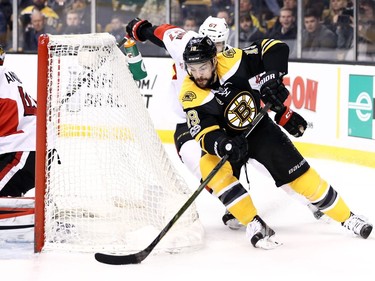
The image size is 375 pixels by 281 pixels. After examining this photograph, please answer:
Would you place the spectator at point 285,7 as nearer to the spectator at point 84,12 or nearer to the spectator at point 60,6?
the spectator at point 84,12

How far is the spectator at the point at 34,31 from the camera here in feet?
28.9

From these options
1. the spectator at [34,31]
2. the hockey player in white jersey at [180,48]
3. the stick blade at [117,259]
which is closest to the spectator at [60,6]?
the spectator at [34,31]

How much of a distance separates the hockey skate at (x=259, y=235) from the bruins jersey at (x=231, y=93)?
36cm

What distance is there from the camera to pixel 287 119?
4.34 metres

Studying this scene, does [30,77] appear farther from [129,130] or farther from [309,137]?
[129,130]

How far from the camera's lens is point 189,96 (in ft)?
13.3

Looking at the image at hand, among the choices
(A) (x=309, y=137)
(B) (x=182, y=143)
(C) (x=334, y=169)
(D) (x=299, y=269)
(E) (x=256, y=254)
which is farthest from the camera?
(A) (x=309, y=137)

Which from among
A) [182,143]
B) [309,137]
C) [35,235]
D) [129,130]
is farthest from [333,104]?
[35,235]

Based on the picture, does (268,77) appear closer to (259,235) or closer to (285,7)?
(259,235)

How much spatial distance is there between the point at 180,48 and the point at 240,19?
3.30 m

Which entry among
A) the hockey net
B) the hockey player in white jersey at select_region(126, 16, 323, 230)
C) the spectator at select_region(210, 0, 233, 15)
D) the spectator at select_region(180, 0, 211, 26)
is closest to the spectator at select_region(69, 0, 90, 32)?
the spectator at select_region(180, 0, 211, 26)

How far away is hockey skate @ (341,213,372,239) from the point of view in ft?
13.6

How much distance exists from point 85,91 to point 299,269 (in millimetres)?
1162

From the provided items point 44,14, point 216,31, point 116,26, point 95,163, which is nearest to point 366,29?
point 216,31
